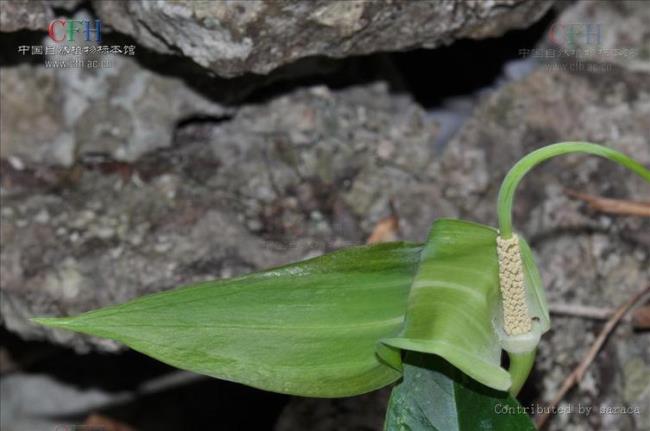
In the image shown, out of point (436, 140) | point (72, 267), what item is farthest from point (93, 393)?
point (436, 140)

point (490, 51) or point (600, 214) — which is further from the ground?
point (490, 51)

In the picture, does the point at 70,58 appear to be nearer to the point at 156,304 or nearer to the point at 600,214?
the point at 156,304

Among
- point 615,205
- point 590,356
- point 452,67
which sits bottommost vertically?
point 590,356

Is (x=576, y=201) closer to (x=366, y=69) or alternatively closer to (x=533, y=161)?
(x=366, y=69)

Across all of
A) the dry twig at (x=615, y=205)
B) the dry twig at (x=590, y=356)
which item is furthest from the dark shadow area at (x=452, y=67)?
the dry twig at (x=590, y=356)

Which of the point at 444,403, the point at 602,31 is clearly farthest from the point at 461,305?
the point at 602,31
